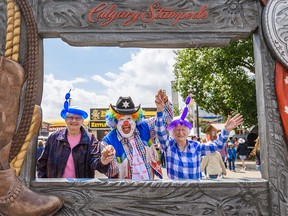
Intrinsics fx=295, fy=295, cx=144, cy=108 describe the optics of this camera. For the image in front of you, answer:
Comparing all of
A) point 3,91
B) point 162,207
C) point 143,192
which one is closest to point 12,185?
point 3,91

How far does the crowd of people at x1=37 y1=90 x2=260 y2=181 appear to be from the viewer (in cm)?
272

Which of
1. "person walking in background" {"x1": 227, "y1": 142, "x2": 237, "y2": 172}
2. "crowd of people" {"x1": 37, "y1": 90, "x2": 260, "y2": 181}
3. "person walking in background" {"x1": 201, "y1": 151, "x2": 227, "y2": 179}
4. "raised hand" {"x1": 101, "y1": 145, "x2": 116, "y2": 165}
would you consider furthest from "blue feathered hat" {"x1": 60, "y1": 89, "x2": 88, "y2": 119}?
"person walking in background" {"x1": 227, "y1": 142, "x2": 237, "y2": 172}

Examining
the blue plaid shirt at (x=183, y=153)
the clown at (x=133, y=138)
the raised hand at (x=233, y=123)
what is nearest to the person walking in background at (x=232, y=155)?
the clown at (x=133, y=138)

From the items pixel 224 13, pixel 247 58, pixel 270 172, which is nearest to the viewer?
pixel 270 172

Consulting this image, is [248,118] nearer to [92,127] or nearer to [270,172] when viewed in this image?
[92,127]

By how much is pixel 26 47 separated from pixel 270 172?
2.06 meters

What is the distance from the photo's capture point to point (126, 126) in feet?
10.2

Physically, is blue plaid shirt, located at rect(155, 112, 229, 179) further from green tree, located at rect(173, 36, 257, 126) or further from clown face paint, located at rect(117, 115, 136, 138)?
green tree, located at rect(173, 36, 257, 126)

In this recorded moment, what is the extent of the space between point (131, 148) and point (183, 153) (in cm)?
53

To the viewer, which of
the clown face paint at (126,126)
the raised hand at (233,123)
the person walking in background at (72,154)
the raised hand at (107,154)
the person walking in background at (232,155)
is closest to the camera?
the raised hand at (107,154)

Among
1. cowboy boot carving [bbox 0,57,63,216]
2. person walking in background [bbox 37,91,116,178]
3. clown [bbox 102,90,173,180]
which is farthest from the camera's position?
clown [bbox 102,90,173,180]

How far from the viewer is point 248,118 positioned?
1303 centimetres

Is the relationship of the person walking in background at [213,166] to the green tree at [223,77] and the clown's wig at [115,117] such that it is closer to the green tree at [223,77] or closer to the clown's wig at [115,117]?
the clown's wig at [115,117]

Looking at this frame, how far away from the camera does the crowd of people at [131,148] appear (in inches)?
107
